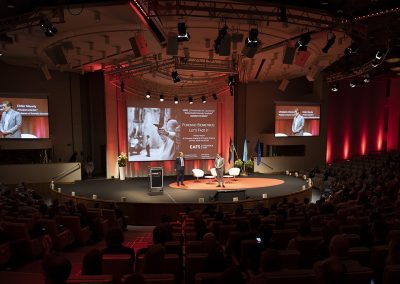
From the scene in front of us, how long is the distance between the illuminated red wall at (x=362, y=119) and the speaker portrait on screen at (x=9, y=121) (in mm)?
17062

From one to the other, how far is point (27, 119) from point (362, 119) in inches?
766

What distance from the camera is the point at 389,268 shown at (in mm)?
2592

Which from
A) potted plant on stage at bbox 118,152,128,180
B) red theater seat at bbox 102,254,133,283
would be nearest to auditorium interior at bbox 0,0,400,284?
red theater seat at bbox 102,254,133,283

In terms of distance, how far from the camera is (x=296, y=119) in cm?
1803

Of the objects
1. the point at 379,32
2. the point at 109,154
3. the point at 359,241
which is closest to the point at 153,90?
the point at 109,154

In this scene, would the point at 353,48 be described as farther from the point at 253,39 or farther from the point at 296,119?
the point at 296,119

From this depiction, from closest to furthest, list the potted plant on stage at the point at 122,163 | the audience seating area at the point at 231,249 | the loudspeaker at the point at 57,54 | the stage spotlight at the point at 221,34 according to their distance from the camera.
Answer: the audience seating area at the point at 231,249 < the stage spotlight at the point at 221,34 < the loudspeaker at the point at 57,54 < the potted plant on stage at the point at 122,163

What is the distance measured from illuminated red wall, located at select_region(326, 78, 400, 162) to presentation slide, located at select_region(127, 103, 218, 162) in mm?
8283

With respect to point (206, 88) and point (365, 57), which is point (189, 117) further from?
point (365, 57)

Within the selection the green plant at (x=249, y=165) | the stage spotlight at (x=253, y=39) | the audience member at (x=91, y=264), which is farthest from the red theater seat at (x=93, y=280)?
the green plant at (x=249, y=165)

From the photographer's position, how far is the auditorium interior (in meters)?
3.53

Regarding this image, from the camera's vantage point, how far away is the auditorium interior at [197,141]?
3.53 meters

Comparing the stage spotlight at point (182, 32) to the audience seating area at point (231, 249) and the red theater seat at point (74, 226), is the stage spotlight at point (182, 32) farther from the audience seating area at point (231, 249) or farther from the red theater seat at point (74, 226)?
the red theater seat at point (74, 226)

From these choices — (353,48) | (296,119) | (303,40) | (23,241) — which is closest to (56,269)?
(23,241)
